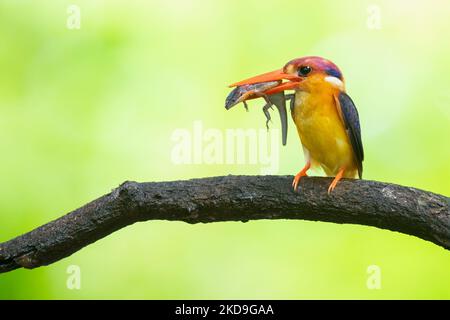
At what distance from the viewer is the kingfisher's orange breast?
3156 mm

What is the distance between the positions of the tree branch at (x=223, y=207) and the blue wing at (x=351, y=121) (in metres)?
0.26

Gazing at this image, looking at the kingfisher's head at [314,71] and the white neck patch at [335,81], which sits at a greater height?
the kingfisher's head at [314,71]

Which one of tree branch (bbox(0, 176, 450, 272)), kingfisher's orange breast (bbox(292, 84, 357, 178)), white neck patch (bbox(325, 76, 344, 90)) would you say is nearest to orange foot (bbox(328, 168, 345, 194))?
tree branch (bbox(0, 176, 450, 272))

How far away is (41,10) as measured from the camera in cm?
475

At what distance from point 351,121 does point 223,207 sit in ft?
2.42

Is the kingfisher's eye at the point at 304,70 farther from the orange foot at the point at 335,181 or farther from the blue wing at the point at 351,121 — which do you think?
the orange foot at the point at 335,181

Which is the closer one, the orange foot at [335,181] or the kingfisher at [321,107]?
the orange foot at [335,181]

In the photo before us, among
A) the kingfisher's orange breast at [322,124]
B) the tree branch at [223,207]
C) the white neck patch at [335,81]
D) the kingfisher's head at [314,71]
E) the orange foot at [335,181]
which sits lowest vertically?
the tree branch at [223,207]

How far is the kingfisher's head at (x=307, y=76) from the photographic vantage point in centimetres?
316

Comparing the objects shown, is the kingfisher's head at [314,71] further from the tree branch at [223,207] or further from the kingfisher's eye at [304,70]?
the tree branch at [223,207]

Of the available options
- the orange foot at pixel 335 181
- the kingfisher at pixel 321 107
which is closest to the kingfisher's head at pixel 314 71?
the kingfisher at pixel 321 107

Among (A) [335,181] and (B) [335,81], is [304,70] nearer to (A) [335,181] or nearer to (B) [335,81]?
(B) [335,81]
